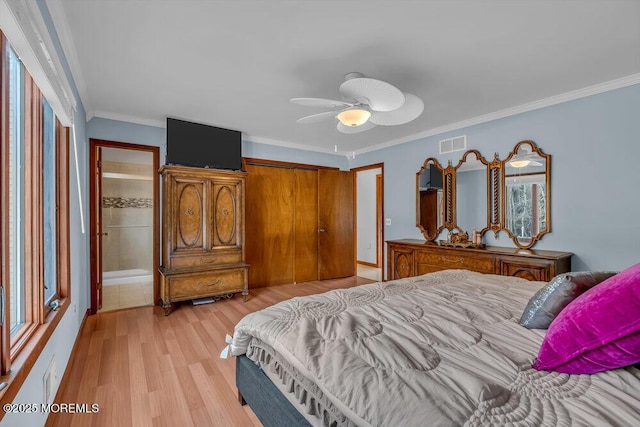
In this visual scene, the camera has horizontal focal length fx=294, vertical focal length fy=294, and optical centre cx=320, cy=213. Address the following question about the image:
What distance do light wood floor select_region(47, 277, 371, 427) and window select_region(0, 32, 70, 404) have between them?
21.3 inches

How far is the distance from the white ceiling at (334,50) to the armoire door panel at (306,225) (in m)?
1.87

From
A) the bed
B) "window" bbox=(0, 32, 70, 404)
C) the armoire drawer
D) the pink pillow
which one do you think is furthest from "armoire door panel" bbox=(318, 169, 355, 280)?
the pink pillow

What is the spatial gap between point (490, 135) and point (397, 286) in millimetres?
2629

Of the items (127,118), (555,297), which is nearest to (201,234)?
(127,118)

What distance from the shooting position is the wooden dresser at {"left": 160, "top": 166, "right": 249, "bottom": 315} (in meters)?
3.48

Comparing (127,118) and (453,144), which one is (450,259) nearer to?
(453,144)

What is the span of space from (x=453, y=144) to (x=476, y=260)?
159 centimetres

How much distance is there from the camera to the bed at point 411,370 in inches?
30.7

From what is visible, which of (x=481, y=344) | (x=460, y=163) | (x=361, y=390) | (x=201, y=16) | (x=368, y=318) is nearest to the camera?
(x=361, y=390)

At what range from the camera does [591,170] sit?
111 inches

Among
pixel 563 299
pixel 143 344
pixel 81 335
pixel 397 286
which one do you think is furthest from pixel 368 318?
pixel 81 335

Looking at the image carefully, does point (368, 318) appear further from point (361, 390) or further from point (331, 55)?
point (331, 55)

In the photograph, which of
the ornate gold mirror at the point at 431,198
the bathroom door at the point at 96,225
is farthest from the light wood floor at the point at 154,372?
the ornate gold mirror at the point at 431,198

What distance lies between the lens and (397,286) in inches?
79.5
